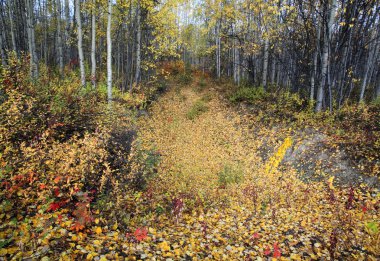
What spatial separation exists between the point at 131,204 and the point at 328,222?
474cm

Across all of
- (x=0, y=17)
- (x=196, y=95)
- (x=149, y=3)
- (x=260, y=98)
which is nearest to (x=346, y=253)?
(x=260, y=98)

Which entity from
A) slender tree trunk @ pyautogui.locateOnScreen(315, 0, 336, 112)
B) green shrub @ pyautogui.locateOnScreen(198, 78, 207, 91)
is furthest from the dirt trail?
green shrub @ pyautogui.locateOnScreen(198, 78, 207, 91)

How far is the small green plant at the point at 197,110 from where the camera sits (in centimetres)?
1473

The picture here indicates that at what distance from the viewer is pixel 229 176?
7.47 meters

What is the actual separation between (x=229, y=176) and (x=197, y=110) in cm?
857

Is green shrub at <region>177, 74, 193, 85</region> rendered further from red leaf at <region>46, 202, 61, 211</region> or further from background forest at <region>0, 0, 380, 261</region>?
red leaf at <region>46, 202, 61, 211</region>

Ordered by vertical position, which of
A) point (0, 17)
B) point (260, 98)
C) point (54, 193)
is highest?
point (0, 17)

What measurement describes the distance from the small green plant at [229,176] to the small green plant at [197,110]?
7219 millimetres

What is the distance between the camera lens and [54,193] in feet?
15.0

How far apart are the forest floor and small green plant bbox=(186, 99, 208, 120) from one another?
3927 millimetres

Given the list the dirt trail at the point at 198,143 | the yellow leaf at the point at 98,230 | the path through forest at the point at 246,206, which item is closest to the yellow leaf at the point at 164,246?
the path through forest at the point at 246,206

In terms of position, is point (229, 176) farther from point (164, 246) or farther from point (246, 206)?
point (164, 246)

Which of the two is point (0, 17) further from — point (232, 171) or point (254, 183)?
point (254, 183)

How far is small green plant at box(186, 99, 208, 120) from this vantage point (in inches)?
580
